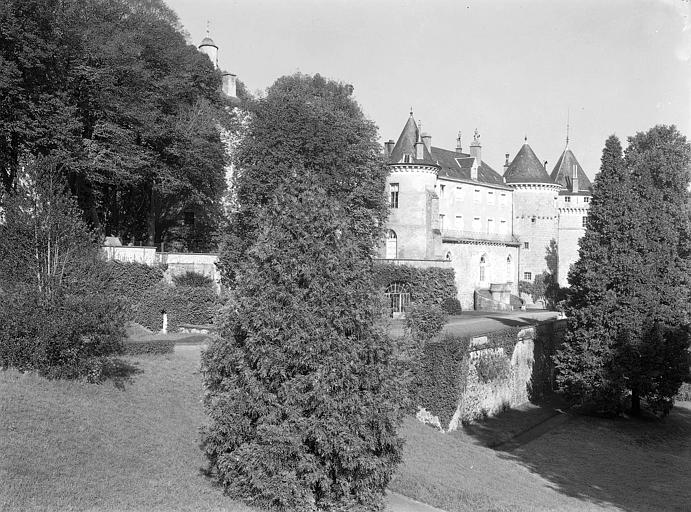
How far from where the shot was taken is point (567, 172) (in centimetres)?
6359

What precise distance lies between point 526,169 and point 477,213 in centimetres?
701

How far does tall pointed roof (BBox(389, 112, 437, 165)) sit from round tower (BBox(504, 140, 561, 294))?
42.0ft

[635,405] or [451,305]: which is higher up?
[451,305]

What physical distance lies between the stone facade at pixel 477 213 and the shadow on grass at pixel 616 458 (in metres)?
20.0

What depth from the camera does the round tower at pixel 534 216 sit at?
5928 cm

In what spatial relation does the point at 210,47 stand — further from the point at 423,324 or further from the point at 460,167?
the point at 423,324

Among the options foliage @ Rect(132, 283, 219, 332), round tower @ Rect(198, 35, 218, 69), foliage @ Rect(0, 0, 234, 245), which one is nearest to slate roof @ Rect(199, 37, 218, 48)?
round tower @ Rect(198, 35, 218, 69)

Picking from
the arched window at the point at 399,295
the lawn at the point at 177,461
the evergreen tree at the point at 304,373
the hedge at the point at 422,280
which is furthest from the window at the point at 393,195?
the evergreen tree at the point at 304,373

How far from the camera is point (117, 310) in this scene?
17281 mm

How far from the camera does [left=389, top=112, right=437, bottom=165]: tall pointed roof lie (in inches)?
1966

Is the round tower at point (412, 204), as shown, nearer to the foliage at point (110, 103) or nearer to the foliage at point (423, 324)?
the foliage at point (110, 103)

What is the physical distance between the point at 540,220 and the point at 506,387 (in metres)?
32.5

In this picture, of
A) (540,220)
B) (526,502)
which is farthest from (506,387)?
(540,220)

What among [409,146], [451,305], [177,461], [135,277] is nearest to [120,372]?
[177,461]
